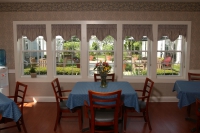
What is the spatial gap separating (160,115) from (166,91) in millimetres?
1129

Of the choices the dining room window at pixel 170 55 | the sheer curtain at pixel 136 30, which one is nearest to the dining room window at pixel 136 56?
the sheer curtain at pixel 136 30

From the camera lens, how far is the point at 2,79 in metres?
4.53

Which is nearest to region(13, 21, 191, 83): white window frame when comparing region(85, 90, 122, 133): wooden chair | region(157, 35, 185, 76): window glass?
region(157, 35, 185, 76): window glass

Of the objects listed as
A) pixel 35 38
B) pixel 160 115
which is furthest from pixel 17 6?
pixel 160 115

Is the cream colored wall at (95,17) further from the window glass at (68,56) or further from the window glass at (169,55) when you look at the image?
the window glass at (68,56)

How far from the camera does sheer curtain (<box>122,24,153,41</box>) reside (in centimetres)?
470

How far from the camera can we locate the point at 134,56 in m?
4.99

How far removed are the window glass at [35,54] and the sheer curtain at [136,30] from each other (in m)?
2.25

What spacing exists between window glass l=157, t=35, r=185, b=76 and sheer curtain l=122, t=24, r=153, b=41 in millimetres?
542

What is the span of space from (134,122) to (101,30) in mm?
2421

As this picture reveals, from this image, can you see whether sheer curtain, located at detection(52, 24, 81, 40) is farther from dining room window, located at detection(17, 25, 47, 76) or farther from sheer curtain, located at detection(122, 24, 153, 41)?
sheer curtain, located at detection(122, 24, 153, 41)

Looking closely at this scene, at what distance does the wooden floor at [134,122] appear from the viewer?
330 centimetres

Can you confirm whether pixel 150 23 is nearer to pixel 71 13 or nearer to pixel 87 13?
pixel 87 13

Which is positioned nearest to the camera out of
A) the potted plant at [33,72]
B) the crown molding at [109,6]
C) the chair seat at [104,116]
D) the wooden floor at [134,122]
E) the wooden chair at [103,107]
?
the wooden chair at [103,107]
